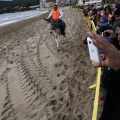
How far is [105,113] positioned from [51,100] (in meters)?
3.70

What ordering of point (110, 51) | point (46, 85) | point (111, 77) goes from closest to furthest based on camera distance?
point (110, 51) < point (111, 77) < point (46, 85)

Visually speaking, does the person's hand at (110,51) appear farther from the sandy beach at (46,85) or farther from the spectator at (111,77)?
the sandy beach at (46,85)

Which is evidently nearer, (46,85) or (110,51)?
(110,51)

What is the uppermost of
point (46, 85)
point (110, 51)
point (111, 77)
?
point (110, 51)

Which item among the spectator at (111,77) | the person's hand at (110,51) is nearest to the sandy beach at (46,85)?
the spectator at (111,77)

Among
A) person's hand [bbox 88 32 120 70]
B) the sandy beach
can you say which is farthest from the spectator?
the sandy beach

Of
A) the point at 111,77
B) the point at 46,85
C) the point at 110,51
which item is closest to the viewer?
the point at 110,51

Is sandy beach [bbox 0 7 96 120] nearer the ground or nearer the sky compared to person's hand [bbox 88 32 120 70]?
nearer the ground

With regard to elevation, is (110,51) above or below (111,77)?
above

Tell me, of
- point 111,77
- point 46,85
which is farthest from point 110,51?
point 46,85

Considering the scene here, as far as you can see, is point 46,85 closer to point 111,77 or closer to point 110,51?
point 111,77

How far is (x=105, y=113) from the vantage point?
2326 mm

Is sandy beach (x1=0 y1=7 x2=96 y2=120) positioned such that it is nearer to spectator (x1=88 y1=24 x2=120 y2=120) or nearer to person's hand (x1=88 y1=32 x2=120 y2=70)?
spectator (x1=88 y1=24 x2=120 y2=120)

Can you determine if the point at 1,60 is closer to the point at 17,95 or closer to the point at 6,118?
the point at 17,95
